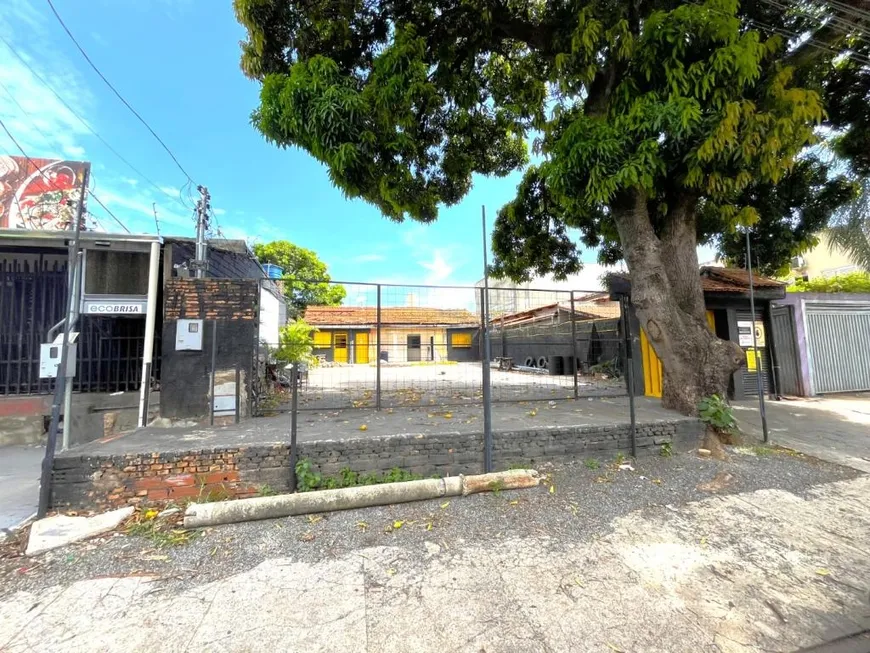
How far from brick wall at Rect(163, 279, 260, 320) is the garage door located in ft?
38.0

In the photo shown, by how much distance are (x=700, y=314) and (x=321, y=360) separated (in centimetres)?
816

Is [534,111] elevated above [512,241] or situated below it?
above

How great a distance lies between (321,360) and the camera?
9836 mm

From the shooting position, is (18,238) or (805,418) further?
(805,418)

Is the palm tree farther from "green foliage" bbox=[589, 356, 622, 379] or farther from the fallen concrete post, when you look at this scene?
the fallen concrete post

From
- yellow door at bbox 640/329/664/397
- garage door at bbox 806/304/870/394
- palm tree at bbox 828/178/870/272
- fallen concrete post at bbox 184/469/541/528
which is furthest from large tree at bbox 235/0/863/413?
garage door at bbox 806/304/870/394

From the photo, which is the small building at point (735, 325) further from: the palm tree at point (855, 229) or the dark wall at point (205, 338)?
the dark wall at point (205, 338)

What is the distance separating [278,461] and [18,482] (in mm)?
3077

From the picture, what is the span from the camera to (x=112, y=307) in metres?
5.45

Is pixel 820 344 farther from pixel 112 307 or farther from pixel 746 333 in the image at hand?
pixel 112 307

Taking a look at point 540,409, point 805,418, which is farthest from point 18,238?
point 805,418

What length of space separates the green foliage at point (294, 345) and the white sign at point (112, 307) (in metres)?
2.96

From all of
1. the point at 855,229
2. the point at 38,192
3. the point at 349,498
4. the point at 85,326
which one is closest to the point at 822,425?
the point at 855,229

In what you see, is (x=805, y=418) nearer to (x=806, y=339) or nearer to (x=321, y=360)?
(x=806, y=339)
